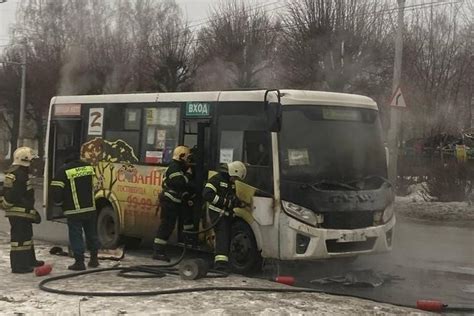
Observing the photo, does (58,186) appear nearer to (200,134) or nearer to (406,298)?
(200,134)

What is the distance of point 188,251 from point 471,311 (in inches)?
159

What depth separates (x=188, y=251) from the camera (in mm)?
8602

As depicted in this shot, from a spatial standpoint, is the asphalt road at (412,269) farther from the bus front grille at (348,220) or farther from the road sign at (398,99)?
the road sign at (398,99)

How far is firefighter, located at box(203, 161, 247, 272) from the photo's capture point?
6.93m

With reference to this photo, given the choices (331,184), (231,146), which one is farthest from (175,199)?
(331,184)

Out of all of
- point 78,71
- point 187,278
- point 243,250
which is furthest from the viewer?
point 78,71

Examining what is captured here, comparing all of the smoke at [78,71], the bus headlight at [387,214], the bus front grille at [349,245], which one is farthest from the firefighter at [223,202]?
the smoke at [78,71]

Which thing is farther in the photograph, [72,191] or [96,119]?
[96,119]

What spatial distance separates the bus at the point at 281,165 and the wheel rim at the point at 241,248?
12 millimetres

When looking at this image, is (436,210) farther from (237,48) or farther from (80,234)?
(80,234)

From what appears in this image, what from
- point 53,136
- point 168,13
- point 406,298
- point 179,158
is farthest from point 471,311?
point 168,13

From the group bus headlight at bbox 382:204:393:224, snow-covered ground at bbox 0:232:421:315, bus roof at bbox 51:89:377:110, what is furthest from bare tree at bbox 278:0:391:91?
snow-covered ground at bbox 0:232:421:315

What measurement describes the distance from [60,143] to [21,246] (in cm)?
314

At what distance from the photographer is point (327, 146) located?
23.3ft
